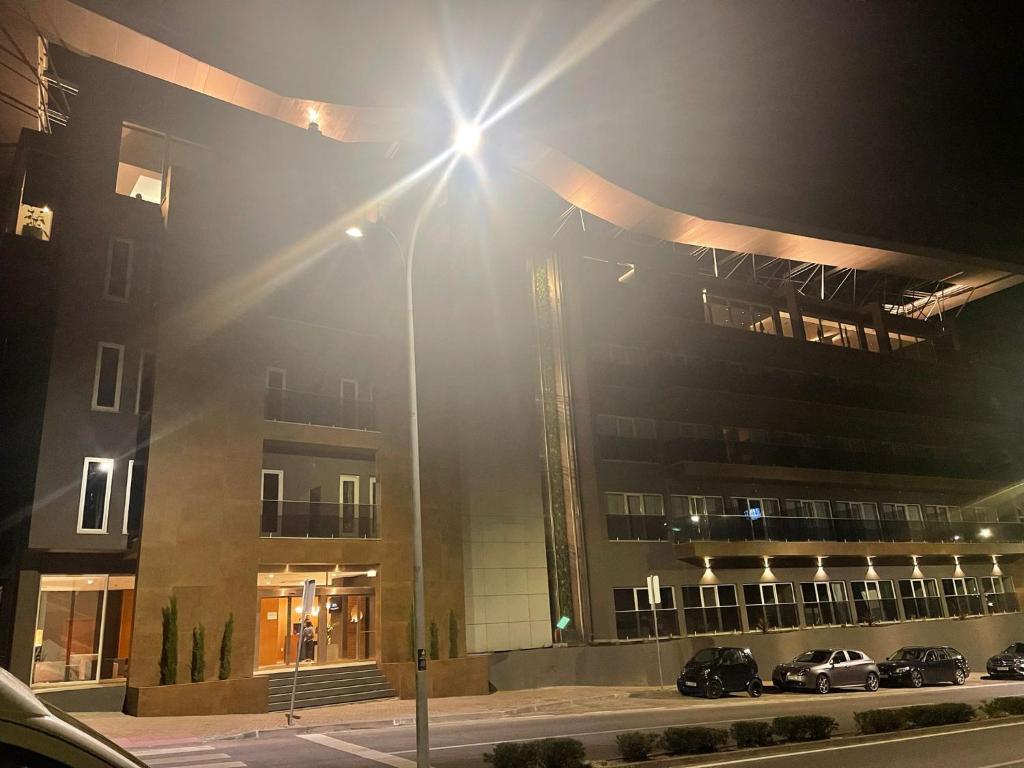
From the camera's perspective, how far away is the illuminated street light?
14195 mm

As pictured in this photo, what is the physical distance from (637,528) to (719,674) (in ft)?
28.1

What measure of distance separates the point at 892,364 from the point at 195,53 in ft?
129

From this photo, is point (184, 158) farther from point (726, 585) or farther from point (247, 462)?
point (726, 585)

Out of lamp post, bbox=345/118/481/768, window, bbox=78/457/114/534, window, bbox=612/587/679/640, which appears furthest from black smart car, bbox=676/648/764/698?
window, bbox=78/457/114/534

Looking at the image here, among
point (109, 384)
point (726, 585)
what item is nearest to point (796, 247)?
point (726, 585)

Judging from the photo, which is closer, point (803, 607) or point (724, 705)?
point (724, 705)

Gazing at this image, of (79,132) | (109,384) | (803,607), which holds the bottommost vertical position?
(803,607)

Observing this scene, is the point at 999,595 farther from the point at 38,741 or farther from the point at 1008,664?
the point at 38,741

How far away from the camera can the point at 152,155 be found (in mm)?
27484

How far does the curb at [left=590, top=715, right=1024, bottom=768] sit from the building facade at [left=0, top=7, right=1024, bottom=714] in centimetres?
882

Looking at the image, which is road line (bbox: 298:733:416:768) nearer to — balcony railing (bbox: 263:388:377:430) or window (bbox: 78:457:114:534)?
window (bbox: 78:457:114:534)

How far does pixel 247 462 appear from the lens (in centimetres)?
2272

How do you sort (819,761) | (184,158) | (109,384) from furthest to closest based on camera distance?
(184,158) < (109,384) < (819,761)

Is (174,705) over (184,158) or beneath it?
beneath
